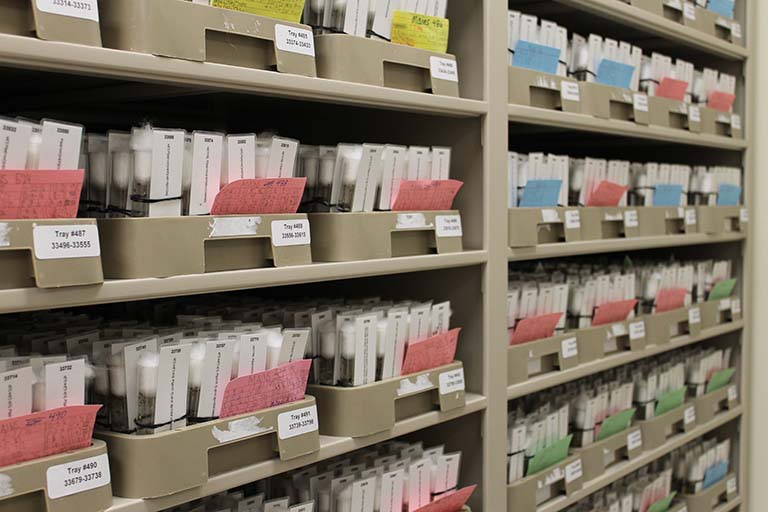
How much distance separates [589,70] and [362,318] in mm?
1140

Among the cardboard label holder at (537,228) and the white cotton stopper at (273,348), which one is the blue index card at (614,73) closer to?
the cardboard label holder at (537,228)

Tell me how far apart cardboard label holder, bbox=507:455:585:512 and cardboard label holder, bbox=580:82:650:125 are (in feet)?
3.05

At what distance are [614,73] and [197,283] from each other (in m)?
1.59

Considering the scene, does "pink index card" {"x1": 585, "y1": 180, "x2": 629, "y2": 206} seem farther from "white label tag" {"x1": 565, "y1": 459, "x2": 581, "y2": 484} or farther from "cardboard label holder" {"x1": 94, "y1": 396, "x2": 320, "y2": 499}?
"cardboard label holder" {"x1": 94, "y1": 396, "x2": 320, "y2": 499}

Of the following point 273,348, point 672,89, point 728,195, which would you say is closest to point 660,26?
point 672,89

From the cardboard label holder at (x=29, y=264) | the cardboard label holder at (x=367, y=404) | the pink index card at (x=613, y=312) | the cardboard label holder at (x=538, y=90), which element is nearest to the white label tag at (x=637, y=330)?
the pink index card at (x=613, y=312)

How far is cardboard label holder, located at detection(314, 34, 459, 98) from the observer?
5.35ft

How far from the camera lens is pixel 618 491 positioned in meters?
2.68

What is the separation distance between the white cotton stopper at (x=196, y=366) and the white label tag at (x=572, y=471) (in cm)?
124

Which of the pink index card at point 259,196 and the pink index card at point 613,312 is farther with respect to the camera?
the pink index card at point 613,312

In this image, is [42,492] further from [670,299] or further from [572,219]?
[670,299]

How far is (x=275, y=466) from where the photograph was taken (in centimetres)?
151

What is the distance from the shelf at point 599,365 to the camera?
7.07 ft

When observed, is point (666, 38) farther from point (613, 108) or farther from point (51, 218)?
point (51, 218)
